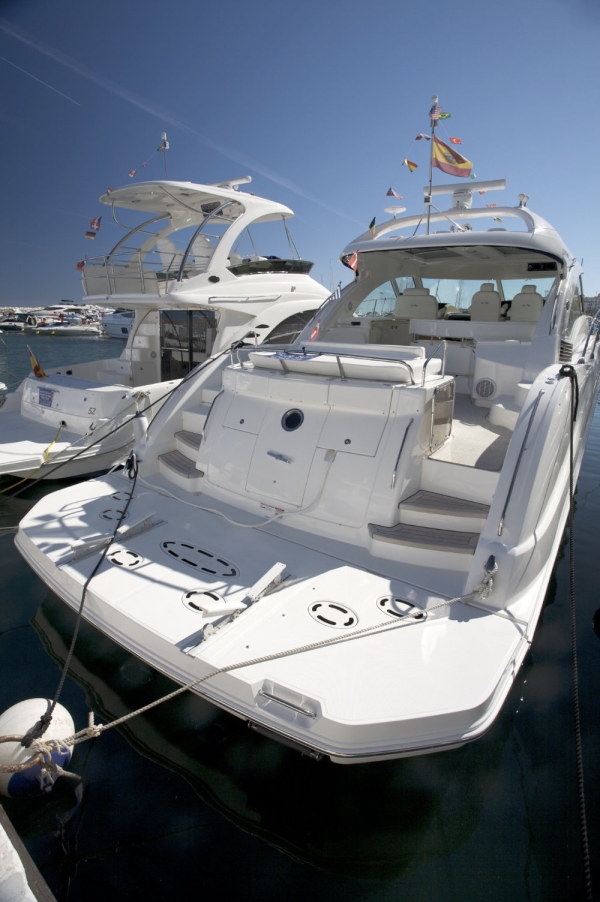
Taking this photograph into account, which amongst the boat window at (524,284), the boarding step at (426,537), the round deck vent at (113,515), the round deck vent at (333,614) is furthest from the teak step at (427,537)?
the boat window at (524,284)

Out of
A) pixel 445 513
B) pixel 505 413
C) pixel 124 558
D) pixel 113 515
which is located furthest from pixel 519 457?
pixel 113 515

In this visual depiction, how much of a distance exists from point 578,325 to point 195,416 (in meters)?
5.84

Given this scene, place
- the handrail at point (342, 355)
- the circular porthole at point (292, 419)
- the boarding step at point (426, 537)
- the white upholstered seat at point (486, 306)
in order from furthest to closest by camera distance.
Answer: the white upholstered seat at point (486, 306) → the circular porthole at point (292, 419) → the handrail at point (342, 355) → the boarding step at point (426, 537)

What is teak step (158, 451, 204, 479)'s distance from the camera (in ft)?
14.6

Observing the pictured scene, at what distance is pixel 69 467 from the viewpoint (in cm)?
700

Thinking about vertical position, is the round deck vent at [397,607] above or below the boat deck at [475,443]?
below

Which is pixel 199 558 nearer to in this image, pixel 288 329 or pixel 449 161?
pixel 449 161

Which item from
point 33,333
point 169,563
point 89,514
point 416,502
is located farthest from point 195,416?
point 33,333

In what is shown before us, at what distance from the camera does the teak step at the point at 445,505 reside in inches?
133

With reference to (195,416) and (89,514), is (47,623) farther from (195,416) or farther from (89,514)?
(195,416)

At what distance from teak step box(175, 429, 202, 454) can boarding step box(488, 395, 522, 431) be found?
295 centimetres

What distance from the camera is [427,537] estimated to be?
328 cm

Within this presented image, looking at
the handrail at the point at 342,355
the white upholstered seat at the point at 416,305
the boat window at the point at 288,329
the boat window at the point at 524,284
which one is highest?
the boat window at the point at 524,284

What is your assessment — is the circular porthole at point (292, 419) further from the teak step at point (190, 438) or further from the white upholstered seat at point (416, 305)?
the white upholstered seat at point (416, 305)
